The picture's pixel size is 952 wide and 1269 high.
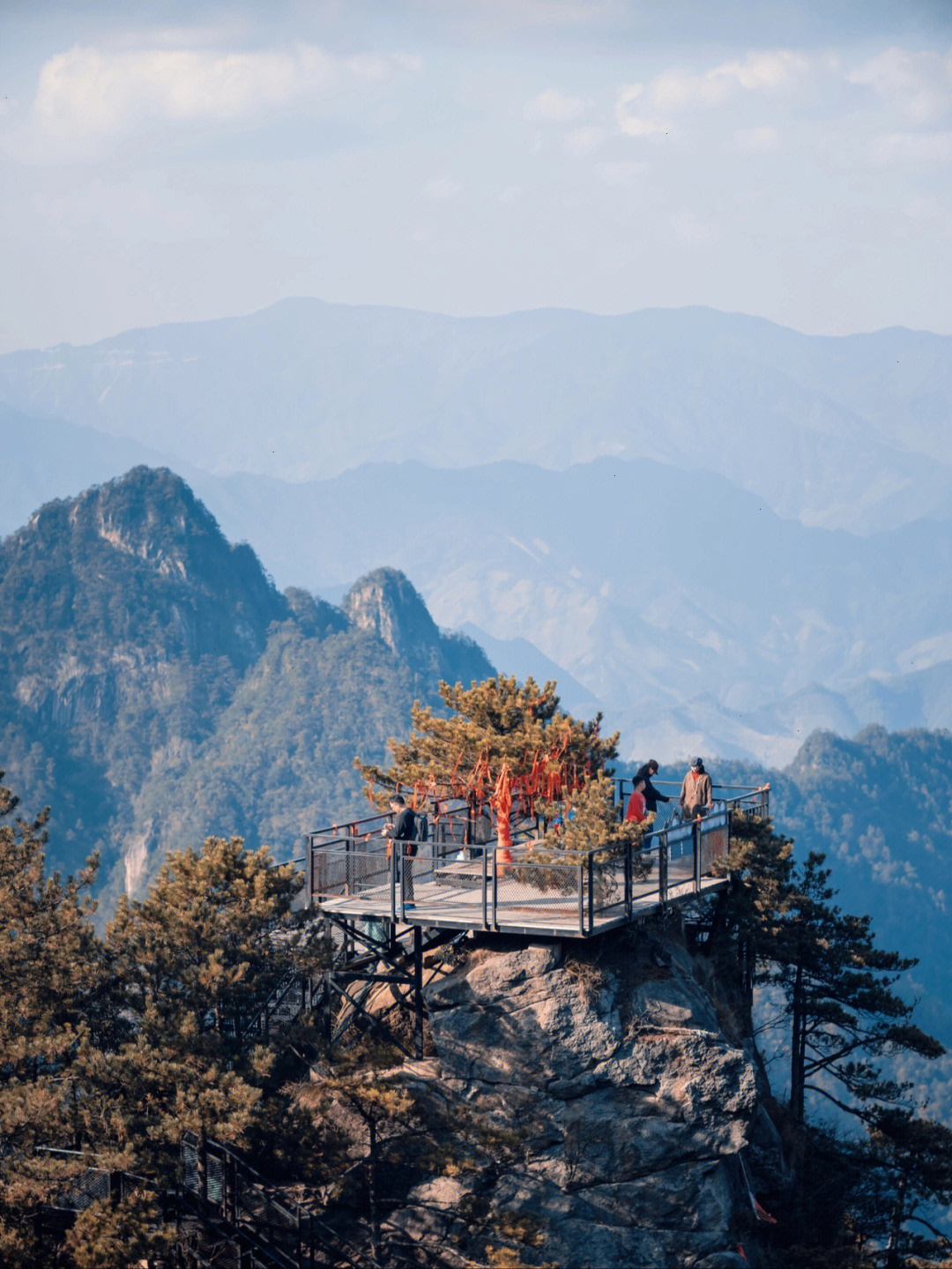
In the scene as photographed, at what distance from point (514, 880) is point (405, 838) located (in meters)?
1.85

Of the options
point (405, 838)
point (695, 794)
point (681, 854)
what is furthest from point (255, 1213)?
point (695, 794)

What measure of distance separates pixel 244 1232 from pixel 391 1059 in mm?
3072

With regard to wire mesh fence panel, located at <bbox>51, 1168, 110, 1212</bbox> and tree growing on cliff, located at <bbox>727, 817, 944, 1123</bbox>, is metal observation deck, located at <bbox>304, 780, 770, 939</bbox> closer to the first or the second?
tree growing on cliff, located at <bbox>727, 817, 944, 1123</bbox>

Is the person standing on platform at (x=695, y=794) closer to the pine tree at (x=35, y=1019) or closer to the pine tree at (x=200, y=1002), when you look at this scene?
the pine tree at (x=200, y=1002)

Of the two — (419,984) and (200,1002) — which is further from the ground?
(419,984)

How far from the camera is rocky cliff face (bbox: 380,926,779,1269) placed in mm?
22094

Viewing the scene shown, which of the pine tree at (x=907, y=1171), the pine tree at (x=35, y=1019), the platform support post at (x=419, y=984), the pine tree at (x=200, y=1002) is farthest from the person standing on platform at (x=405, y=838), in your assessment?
the pine tree at (x=907, y=1171)

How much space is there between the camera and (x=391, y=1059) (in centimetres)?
2259

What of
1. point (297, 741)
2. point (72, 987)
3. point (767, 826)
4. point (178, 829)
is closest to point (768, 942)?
point (767, 826)

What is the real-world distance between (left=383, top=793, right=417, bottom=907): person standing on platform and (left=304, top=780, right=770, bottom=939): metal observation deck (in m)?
0.04

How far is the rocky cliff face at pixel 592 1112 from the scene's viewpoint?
22.1 metres

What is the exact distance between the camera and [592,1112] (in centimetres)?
2233

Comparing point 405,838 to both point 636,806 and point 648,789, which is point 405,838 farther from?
point 648,789

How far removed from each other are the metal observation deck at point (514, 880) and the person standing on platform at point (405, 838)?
40 millimetres
